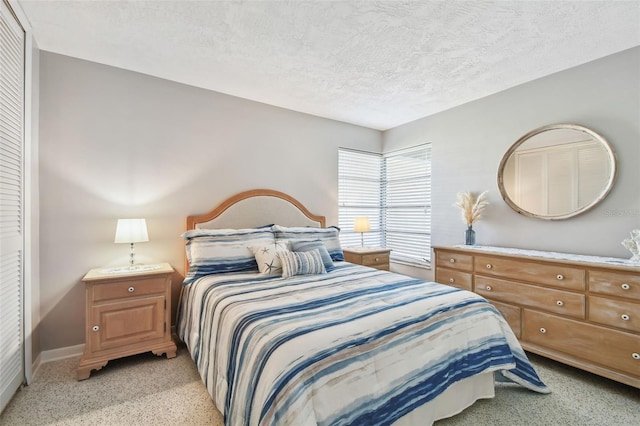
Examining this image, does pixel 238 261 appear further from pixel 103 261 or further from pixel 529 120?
pixel 529 120

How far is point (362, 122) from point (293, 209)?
173 cm

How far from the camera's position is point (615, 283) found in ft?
6.84

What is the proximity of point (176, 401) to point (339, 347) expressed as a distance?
1358 millimetres

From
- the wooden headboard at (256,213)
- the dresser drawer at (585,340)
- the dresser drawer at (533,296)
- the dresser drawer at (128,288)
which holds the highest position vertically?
the wooden headboard at (256,213)

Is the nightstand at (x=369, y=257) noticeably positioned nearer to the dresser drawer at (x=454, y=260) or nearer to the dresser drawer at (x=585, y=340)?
the dresser drawer at (x=454, y=260)

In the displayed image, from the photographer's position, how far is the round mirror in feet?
8.39

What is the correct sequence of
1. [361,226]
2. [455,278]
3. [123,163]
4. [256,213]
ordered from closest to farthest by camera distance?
[123,163], [455,278], [256,213], [361,226]

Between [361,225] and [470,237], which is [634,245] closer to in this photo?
[470,237]

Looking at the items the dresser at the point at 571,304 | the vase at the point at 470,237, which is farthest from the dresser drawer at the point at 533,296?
the vase at the point at 470,237

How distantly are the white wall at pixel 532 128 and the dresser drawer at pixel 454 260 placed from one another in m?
0.55

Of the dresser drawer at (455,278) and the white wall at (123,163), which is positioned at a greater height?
the white wall at (123,163)

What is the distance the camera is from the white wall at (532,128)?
95.7 inches

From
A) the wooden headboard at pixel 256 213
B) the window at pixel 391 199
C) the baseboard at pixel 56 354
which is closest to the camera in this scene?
the baseboard at pixel 56 354

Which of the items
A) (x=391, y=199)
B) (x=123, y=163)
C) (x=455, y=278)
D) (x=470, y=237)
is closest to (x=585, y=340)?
(x=455, y=278)
